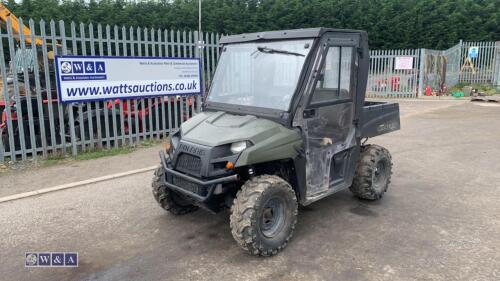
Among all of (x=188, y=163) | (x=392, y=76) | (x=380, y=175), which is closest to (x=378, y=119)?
(x=380, y=175)

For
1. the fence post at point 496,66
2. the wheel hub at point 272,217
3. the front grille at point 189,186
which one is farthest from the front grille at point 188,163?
the fence post at point 496,66

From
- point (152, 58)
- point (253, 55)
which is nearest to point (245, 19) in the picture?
point (152, 58)

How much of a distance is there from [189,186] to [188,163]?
23 centimetres

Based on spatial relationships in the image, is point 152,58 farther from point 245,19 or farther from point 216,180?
point 245,19

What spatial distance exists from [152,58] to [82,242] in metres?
5.40

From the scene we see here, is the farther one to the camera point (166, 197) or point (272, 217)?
point (166, 197)

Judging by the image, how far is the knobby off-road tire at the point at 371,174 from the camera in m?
5.21

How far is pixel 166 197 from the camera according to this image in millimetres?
4719

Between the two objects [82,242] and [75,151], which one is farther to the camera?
[75,151]

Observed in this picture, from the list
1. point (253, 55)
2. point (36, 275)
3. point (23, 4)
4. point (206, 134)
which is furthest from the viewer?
point (23, 4)

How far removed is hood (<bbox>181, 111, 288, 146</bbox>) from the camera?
12.8ft

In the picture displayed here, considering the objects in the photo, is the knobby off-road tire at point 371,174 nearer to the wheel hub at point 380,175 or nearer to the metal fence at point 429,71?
the wheel hub at point 380,175

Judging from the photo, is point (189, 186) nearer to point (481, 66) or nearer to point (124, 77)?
point (124, 77)

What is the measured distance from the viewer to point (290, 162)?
4246 mm
